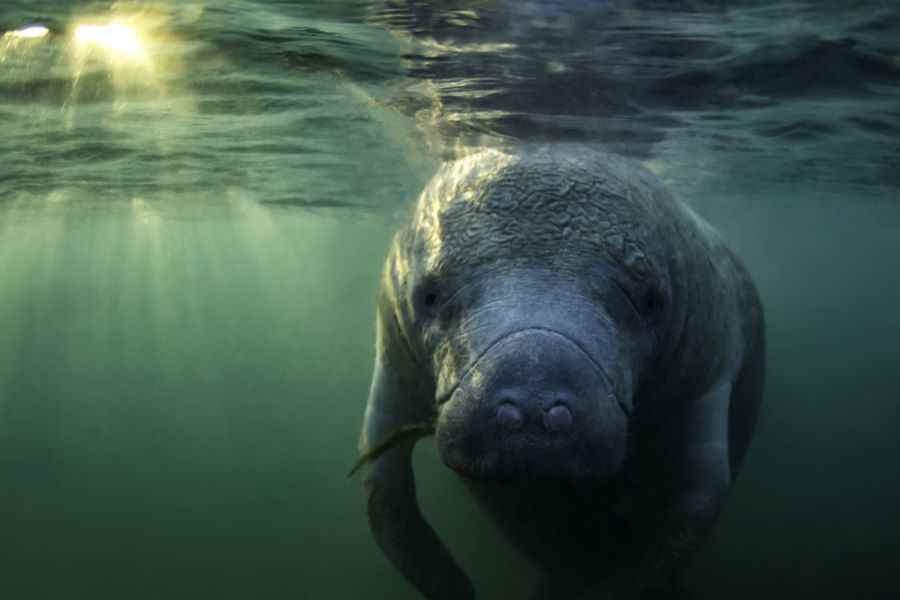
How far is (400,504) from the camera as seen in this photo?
470cm

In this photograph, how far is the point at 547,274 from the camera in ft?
10.3

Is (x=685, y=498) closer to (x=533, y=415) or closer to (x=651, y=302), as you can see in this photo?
(x=651, y=302)

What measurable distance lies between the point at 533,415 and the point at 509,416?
3.4 inches

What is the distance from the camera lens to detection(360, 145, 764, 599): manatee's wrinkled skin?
2.79 meters

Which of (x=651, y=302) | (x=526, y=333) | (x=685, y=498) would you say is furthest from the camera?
(x=685, y=498)

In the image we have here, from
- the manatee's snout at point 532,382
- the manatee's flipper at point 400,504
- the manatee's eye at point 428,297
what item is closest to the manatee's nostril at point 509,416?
the manatee's snout at point 532,382

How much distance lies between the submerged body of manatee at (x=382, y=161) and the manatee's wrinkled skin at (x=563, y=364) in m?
1.75

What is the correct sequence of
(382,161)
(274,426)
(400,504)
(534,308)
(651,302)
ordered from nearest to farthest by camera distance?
1. (534,308)
2. (651,302)
3. (400,504)
4. (382,161)
5. (274,426)

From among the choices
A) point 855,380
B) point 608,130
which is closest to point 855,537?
point 608,130

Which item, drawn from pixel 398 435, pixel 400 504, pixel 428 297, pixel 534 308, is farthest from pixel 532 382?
pixel 400 504

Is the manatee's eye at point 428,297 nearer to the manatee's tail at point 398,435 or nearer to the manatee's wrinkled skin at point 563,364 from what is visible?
the manatee's wrinkled skin at point 563,364

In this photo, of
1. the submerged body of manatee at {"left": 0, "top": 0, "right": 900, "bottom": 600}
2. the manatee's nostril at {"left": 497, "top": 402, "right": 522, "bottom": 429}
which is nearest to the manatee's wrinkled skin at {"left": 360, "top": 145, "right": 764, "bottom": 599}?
the manatee's nostril at {"left": 497, "top": 402, "right": 522, "bottom": 429}

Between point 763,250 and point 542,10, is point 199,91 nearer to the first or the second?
point 542,10

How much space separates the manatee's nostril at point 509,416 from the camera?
2.70 m
